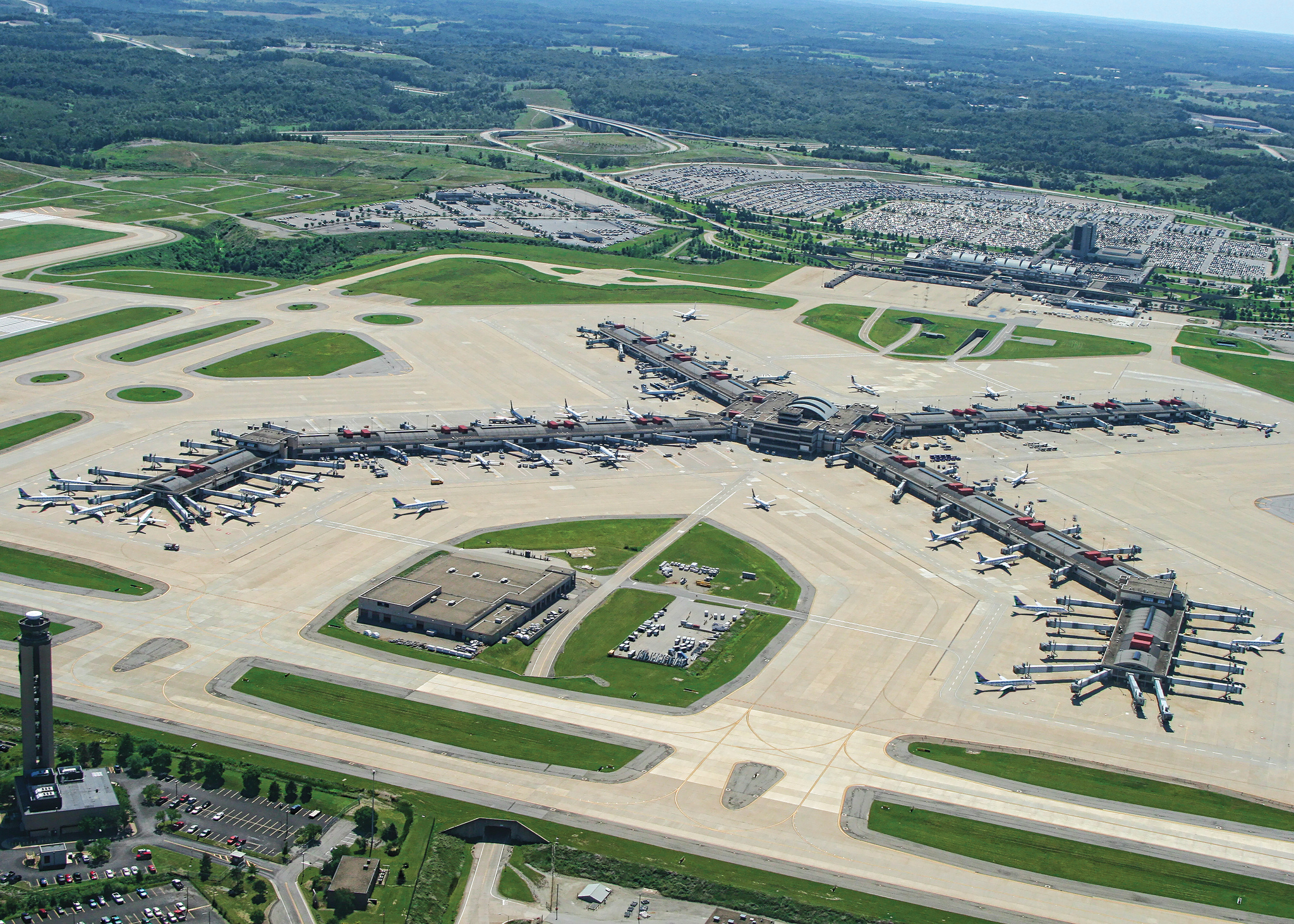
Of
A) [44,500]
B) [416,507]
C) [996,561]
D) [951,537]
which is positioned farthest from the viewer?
[416,507]

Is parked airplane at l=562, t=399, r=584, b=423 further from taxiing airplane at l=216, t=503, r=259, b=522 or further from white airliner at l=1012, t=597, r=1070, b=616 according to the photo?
white airliner at l=1012, t=597, r=1070, b=616

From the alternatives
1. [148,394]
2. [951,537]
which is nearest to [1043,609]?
[951,537]

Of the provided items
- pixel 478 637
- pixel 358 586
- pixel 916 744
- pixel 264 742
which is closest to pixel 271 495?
pixel 358 586

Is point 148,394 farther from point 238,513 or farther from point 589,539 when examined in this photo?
point 589,539

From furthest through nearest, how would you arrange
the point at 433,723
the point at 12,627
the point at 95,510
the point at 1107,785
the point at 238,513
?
the point at 238,513 → the point at 95,510 → the point at 12,627 → the point at 433,723 → the point at 1107,785

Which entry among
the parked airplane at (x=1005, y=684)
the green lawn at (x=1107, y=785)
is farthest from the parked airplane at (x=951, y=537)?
the green lawn at (x=1107, y=785)

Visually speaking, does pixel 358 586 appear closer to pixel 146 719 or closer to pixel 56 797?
pixel 146 719
